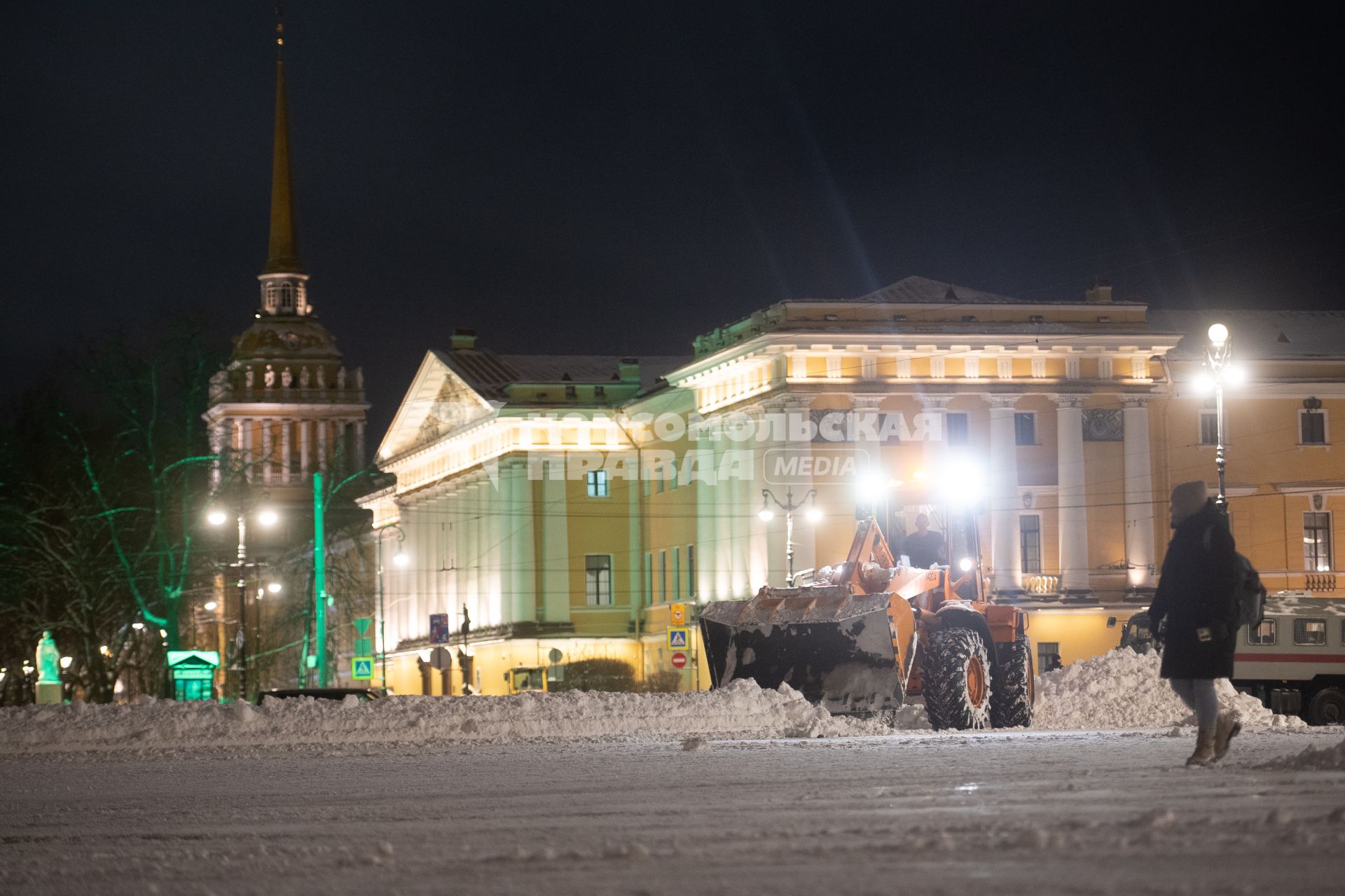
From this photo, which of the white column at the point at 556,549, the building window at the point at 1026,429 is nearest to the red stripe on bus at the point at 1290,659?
the building window at the point at 1026,429

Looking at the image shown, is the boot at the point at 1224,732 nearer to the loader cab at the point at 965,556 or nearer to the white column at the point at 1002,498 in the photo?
the loader cab at the point at 965,556

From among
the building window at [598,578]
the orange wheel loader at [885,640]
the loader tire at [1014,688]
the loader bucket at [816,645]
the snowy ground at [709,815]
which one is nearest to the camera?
the snowy ground at [709,815]

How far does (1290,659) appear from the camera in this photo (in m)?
37.1

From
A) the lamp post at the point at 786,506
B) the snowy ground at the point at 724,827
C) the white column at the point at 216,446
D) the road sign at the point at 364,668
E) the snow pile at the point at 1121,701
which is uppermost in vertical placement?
the white column at the point at 216,446

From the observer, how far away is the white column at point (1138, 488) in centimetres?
6291

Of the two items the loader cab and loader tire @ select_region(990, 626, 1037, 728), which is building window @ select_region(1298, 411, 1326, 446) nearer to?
the loader cab

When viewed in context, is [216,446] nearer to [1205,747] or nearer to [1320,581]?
[1320,581]

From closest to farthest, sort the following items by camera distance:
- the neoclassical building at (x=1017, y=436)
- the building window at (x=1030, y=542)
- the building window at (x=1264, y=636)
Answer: the building window at (x=1264, y=636) < the neoclassical building at (x=1017, y=436) < the building window at (x=1030, y=542)

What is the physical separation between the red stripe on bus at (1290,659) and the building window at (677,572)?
3621cm

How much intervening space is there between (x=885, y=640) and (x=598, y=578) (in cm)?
5318

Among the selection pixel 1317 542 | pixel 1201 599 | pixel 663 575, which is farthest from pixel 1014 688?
pixel 663 575

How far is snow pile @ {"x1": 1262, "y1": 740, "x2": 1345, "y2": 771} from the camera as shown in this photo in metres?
12.7

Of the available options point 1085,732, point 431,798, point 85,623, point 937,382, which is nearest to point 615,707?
point 1085,732

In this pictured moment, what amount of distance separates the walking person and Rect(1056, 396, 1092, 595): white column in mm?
49572
